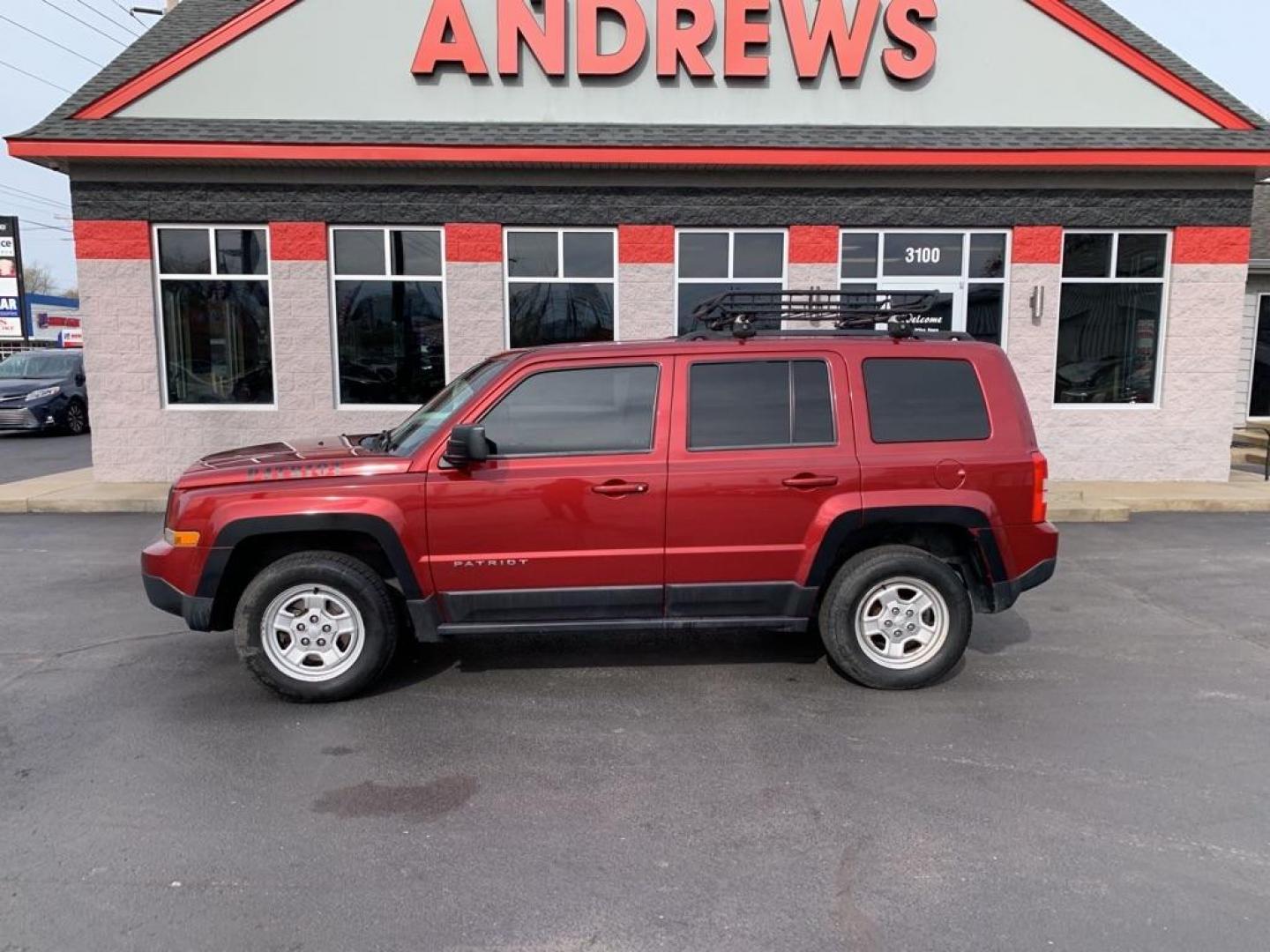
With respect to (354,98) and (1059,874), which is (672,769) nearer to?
(1059,874)

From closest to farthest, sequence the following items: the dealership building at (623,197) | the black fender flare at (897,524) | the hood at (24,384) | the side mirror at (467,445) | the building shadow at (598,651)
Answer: the side mirror at (467,445)
the black fender flare at (897,524)
the building shadow at (598,651)
the dealership building at (623,197)
the hood at (24,384)

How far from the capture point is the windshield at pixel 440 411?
477 cm

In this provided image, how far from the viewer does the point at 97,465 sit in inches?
444

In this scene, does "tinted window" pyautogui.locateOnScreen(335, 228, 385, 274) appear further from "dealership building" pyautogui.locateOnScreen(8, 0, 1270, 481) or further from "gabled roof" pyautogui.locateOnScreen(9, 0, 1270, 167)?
"gabled roof" pyautogui.locateOnScreen(9, 0, 1270, 167)

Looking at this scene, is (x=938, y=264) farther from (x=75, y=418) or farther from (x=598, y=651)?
(x=75, y=418)

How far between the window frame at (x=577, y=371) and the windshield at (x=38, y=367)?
18.0m

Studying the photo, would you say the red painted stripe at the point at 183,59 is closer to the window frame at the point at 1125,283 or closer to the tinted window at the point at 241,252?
the tinted window at the point at 241,252

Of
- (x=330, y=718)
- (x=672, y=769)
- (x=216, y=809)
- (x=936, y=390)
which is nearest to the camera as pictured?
(x=216, y=809)

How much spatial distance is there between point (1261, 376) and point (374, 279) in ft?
47.7

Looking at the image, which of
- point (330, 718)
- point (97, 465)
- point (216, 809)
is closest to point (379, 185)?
point (97, 465)

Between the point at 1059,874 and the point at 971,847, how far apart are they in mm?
304

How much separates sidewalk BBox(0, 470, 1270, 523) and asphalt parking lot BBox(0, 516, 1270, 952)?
404cm

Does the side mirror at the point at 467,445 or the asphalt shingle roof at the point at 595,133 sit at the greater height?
the asphalt shingle roof at the point at 595,133

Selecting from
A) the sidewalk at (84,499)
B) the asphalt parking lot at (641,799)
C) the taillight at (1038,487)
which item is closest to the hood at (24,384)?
the sidewalk at (84,499)
